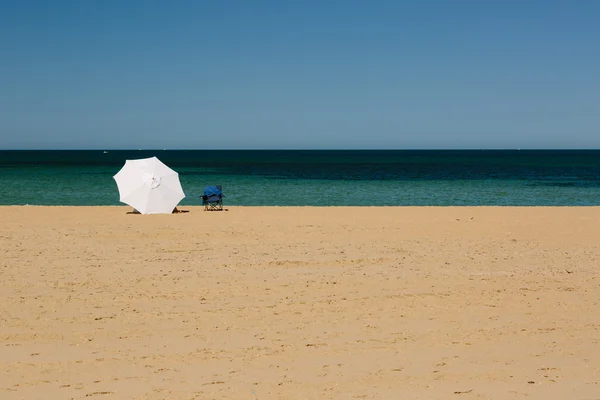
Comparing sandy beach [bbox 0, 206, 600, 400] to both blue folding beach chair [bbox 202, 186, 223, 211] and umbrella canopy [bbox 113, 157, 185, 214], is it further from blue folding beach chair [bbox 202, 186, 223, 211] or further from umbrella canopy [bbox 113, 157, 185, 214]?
blue folding beach chair [bbox 202, 186, 223, 211]

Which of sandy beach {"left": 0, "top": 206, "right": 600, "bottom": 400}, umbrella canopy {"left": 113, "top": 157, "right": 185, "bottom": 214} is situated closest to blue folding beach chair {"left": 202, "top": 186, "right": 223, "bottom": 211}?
umbrella canopy {"left": 113, "top": 157, "right": 185, "bottom": 214}

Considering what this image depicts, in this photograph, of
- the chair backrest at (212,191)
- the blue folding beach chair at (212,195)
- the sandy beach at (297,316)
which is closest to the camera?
A: the sandy beach at (297,316)

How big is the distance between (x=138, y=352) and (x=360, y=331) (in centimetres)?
260

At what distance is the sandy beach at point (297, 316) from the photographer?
256 inches

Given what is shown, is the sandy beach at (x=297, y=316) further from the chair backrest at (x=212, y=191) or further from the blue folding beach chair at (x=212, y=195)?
the chair backrest at (x=212, y=191)

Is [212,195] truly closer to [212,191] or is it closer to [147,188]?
[212,191]

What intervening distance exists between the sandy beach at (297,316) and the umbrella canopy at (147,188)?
5401mm

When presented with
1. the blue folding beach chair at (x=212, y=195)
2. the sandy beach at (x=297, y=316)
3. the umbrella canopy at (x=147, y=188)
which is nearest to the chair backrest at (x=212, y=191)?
the blue folding beach chair at (x=212, y=195)

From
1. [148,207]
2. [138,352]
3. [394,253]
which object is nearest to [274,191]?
[148,207]

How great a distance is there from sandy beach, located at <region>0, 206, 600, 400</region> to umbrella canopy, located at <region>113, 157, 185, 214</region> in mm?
5401

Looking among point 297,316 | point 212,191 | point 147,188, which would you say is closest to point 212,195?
point 212,191

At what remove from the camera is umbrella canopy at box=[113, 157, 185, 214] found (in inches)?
866

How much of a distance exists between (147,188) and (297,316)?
14267 millimetres

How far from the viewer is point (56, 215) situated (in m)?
21.6
